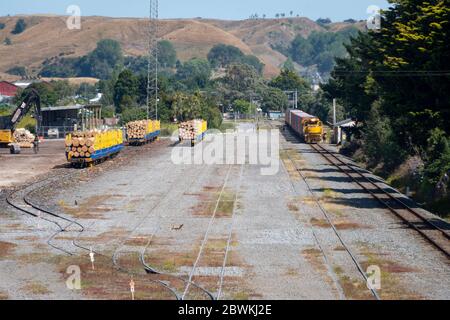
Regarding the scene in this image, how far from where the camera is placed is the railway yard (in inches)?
778

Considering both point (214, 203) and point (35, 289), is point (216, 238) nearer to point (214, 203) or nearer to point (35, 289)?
point (35, 289)

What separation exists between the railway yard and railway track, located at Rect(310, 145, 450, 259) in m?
0.08

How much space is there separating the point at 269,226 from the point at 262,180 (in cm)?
1530

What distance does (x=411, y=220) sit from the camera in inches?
1174

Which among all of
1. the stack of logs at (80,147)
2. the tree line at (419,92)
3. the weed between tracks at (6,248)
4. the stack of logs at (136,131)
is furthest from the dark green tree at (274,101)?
the weed between tracks at (6,248)

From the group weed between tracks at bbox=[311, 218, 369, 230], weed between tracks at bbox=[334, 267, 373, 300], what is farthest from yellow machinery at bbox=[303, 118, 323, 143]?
weed between tracks at bbox=[334, 267, 373, 300]

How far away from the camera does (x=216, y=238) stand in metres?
26.5

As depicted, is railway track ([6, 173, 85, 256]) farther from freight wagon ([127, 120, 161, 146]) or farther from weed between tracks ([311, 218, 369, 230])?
freight wagon ([127, 120, 161, 146])

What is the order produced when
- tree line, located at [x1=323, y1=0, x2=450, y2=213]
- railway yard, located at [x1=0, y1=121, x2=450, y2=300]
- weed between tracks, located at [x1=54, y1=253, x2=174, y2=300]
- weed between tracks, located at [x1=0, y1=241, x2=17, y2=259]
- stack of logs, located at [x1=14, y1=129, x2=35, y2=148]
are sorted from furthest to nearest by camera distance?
stack of logs, located at [x1=14, y1=129, x2=35, y2=148] → tree line, located at [x1=323, y1=0, x2=450, y2=213] → weed between tracks, located at [x1=0, y1=241, x2=17, y2=259] → railway yard, located at [x1=0, y1=121, x2=450, y2=300] → weed between tracks, located at [x1=54, y1=253, x2=174, y2=300]

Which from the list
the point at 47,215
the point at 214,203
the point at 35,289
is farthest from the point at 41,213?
the point at 35,289

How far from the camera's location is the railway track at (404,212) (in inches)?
1008

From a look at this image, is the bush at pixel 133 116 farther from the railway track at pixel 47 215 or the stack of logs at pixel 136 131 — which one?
the railway track at pixel 47 215

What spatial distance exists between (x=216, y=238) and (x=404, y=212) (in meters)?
9.59
